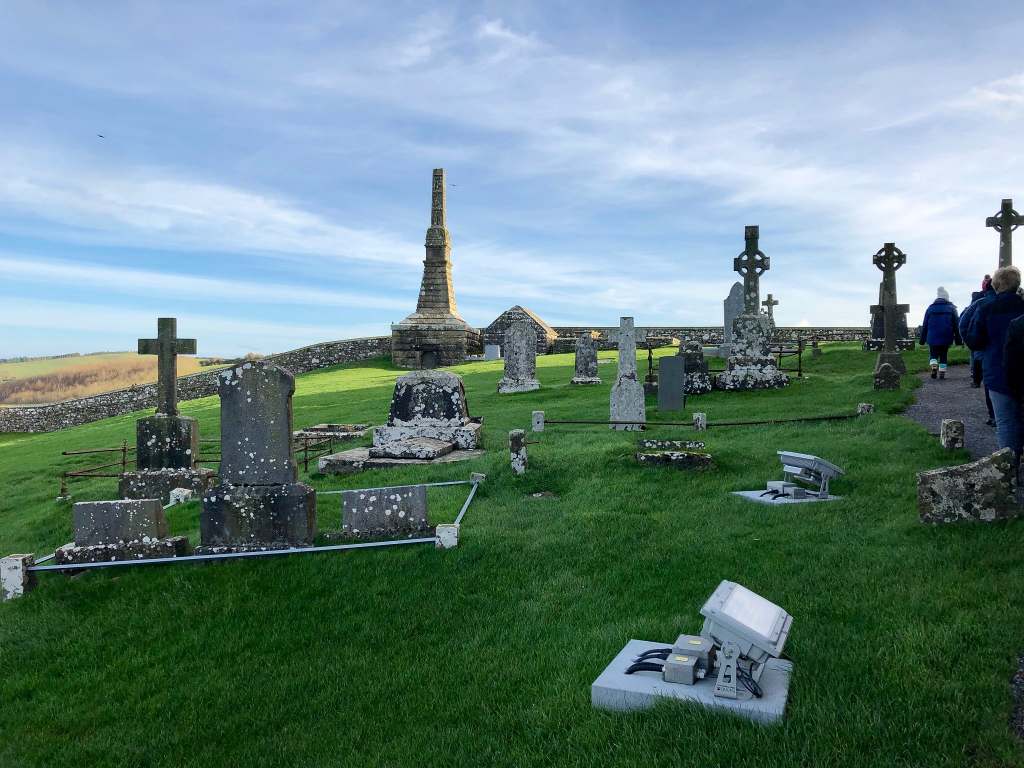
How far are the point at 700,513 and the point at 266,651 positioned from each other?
4.94 m

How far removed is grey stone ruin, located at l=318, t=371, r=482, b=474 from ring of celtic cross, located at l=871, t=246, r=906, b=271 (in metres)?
13.8

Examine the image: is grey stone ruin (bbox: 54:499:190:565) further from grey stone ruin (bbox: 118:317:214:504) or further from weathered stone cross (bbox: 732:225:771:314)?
weathered stone cross (bbox: 732:225:771:314)

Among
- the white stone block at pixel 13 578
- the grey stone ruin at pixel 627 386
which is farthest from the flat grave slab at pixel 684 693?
the grey stone ruin at pixel 627 386

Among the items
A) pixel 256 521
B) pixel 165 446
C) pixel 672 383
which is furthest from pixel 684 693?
pixel 672 383

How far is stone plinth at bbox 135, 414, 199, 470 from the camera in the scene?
12766 millimetres

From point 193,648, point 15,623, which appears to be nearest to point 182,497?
point 15,623

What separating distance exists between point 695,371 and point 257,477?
45.2 feet

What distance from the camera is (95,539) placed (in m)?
8.13

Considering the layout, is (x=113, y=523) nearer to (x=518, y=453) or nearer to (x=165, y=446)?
(x=165, y=446)

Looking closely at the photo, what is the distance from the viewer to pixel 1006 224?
2119cm

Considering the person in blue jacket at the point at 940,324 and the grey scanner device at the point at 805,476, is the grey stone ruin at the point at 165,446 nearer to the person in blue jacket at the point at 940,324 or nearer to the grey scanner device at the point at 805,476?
the grey scanner device at the point at 805,476

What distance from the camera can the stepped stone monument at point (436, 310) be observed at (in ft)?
122

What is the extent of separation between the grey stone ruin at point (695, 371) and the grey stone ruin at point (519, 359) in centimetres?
573

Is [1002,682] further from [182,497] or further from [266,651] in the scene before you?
[182,497]
